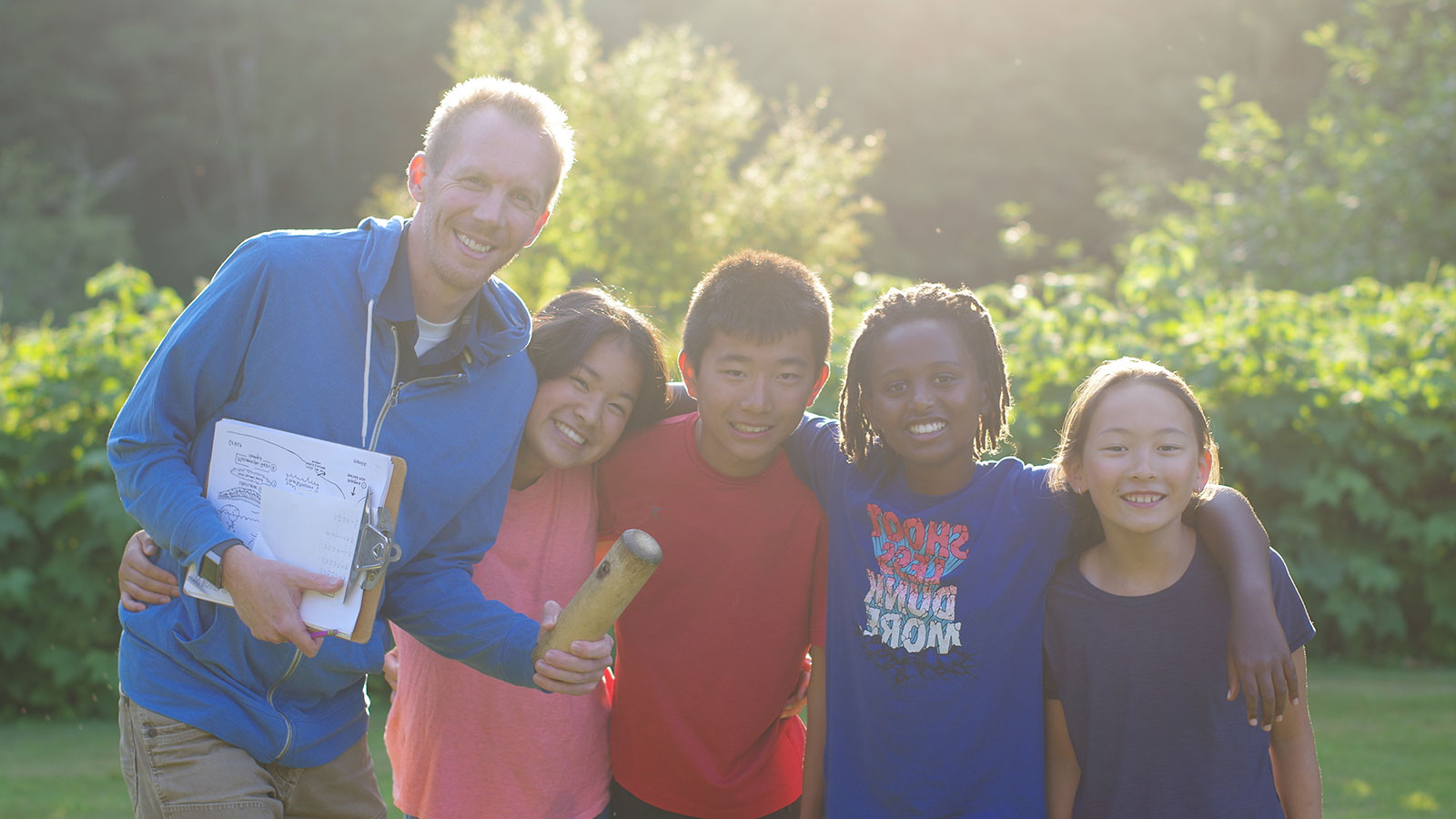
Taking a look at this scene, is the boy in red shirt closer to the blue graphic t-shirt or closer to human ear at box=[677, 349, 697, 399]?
human ear at box=[677, 349, 697, 399]

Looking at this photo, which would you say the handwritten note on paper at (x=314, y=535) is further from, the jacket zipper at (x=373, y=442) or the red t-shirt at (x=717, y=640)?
the red t-shirt at (x=717, y=640)

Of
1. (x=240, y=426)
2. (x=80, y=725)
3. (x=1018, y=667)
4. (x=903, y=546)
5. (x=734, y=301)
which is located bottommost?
(x=80, y=725)

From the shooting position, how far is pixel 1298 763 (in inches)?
114

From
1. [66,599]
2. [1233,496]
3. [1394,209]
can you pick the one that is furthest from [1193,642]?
[1394,209]

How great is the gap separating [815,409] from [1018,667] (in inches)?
191

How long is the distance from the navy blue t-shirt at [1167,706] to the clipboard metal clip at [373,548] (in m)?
1.69

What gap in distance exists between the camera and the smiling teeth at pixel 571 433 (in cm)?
337

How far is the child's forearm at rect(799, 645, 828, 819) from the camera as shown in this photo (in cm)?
327

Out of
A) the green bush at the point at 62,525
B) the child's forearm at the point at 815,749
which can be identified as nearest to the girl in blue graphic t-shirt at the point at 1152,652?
the child's forearm at the point at 815,749

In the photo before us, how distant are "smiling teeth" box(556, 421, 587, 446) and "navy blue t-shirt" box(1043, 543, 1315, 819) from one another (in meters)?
1.42

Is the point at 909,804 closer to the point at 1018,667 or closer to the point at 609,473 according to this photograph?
the point at 1018,667

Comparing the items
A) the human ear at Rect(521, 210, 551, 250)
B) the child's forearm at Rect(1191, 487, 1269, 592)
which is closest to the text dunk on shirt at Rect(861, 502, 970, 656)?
the child's forearm at Rect(1191, 487, 1269, 592)

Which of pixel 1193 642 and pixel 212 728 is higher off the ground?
pixel 1193 642

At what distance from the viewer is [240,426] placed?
108 inches
